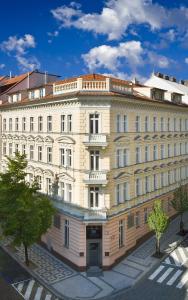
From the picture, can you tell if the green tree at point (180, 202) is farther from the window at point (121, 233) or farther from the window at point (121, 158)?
the window at point (121, 158)

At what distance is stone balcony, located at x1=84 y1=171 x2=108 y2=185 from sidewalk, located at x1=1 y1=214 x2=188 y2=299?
8.84 m

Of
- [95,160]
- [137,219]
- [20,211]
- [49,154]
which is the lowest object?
[137,219]

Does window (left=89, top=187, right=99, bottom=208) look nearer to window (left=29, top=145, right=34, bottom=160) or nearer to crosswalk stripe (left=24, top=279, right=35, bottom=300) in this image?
crosswalk stripe (left=24, top=279, right=35, bottom=300)

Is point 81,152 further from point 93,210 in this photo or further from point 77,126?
point 93,210

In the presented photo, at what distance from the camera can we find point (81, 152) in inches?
1303

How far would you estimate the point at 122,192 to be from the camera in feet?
117

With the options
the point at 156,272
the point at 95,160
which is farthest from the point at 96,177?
the point at 156,272

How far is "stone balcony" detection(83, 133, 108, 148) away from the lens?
3241 centimetres

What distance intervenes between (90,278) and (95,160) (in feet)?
36.7

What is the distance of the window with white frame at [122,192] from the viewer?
35.0 meters

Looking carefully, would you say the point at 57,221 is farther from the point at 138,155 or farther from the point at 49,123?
the point at 138,155

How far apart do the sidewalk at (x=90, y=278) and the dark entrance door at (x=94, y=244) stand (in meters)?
1.67

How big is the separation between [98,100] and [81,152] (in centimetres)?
532

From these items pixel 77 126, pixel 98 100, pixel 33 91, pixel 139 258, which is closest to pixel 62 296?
pixel 139 258
